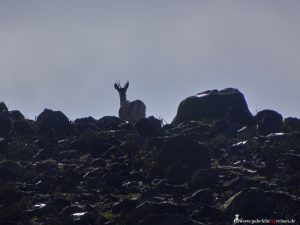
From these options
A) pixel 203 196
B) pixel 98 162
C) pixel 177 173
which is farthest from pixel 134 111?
pixel 203 196

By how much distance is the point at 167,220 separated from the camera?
16.9 meters

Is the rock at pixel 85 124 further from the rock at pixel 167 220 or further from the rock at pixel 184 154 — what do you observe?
the rock at pixel 167 220

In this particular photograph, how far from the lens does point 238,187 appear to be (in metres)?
20.2

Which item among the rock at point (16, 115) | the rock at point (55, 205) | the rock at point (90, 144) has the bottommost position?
the rock at point (55, 205)

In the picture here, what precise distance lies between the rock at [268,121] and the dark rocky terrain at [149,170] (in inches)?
1.6

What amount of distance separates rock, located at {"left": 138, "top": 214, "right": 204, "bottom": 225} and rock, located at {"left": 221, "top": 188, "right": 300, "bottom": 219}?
4.54 feet

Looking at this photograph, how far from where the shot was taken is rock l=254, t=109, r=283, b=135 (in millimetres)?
28031

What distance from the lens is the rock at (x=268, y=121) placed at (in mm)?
28031

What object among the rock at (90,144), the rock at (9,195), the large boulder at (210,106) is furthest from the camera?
the large boulder at (210,106)

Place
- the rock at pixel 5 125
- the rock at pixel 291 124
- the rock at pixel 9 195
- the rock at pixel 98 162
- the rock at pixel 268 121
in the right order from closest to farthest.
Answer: the rock at pixel 9 195
the rock at pixel 98 162
the rock at pixel 268 121
the rock at pixel 291 124
the rock at pixel 5 125

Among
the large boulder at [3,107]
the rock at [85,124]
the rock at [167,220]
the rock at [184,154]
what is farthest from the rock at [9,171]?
the large boulder at [3,107]

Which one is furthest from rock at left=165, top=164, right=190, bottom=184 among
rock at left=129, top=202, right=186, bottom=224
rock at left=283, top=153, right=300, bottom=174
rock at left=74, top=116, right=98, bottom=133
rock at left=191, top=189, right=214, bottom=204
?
rock at left=74, top=116, right=98, bottom=133

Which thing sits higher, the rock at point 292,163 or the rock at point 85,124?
the rock at point 85,124

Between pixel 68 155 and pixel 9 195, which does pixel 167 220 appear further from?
pixel 68 155
